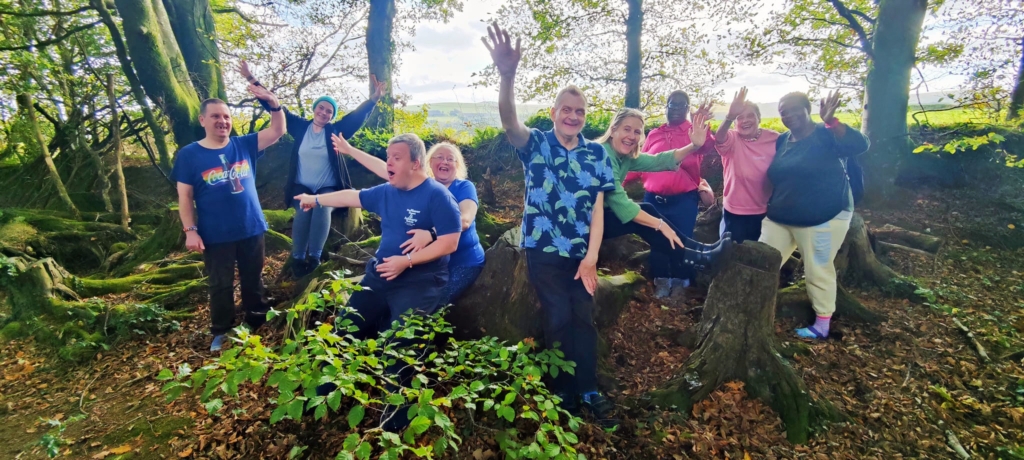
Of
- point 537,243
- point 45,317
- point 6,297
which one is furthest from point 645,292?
point 6,297

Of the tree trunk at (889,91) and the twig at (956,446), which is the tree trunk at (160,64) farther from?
the tree trunk at (889,91)

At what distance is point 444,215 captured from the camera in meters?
3.23

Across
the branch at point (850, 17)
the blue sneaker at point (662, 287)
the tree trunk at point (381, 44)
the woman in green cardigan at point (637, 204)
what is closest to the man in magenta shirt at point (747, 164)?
the woman in green cardigan at point (637, 204)

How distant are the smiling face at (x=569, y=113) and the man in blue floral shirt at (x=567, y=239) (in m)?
0.01

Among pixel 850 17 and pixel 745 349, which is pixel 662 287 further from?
pixel 850 17

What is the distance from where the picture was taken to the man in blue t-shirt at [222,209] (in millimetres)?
3693

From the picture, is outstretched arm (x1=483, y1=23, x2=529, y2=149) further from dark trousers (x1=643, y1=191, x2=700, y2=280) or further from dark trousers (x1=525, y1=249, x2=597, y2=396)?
dark trousers (x1=643, y1=191, x2=700, y2=280)

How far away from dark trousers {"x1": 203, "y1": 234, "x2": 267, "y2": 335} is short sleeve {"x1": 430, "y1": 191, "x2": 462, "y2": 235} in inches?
77.9

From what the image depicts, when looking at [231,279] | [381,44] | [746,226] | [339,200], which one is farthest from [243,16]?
[746,226]

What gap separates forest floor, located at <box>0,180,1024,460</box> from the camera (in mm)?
2859

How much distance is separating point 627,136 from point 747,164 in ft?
5.33

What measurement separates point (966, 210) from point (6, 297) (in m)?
13.6

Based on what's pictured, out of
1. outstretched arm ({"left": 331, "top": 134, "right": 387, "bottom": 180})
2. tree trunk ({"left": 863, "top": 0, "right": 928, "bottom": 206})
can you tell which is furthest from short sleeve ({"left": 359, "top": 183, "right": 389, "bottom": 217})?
tree trunk ({"left": 863, "top": 0, "right": 928, "bottom": 206})

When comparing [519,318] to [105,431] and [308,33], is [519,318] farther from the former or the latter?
[308,33]
